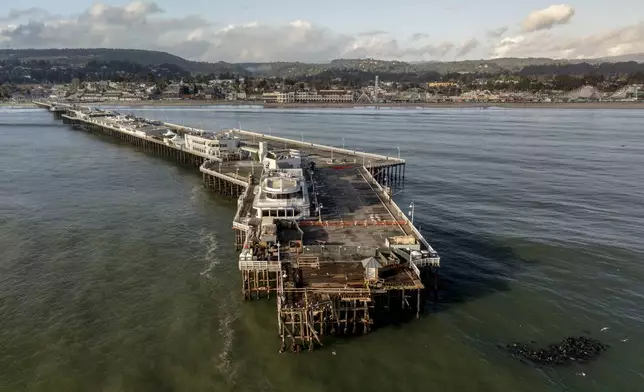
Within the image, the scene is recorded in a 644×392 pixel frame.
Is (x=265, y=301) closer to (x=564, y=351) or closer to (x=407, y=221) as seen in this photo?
(x=407, y=221)

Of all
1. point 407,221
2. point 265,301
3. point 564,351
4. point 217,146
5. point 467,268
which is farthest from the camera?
point 217,146

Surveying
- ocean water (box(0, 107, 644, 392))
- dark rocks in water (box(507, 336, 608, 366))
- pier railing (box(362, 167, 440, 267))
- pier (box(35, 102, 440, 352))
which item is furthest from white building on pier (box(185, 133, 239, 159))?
dark rocks in water (box(507, 336, 608, 366))

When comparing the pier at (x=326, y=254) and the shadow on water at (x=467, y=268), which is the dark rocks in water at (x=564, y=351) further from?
the pier at (x=326, y=254)

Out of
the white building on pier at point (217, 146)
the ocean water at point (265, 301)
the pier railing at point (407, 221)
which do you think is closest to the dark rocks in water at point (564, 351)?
the ocean water at point (265, 301)

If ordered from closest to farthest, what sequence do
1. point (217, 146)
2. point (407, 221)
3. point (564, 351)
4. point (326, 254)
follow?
1. point (564, 351)
2. point (326, 254)
3. point (407, 221)
4. point (217, 146)

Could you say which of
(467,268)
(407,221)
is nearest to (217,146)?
(407,221)

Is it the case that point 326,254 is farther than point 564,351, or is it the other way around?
point 326,254

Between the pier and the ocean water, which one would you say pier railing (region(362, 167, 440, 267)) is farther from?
the ocean water
